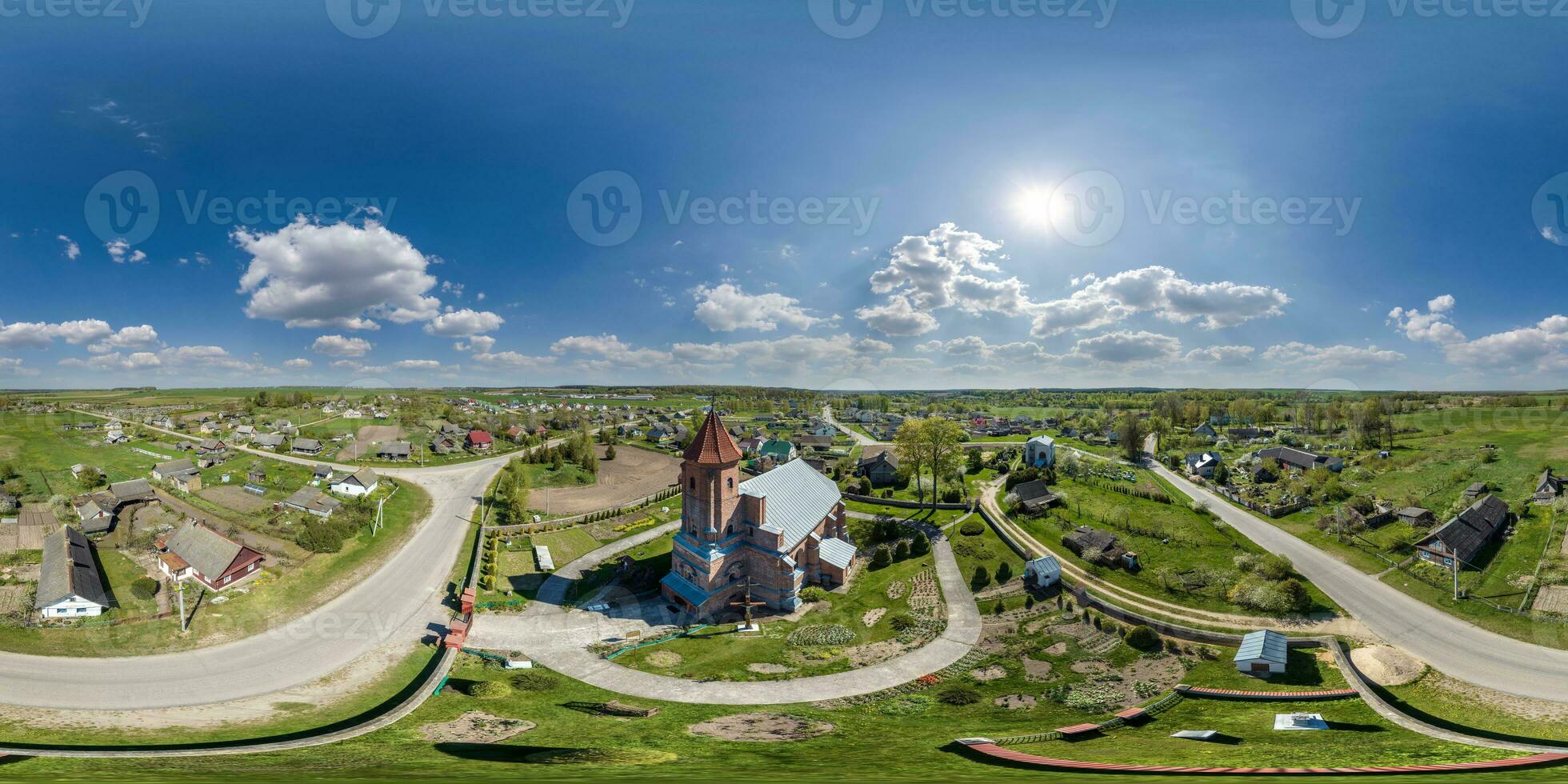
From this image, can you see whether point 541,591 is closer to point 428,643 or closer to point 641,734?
point 428,643

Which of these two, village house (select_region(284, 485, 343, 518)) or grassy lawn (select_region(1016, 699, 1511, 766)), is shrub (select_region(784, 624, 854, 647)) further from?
village house (select_region(284, 485, 343, 518))

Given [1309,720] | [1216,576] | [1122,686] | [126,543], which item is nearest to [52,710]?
[126,543]

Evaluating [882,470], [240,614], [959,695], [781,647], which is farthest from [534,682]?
[882,470]

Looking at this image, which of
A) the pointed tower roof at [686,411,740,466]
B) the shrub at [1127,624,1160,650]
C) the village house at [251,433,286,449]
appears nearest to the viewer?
the shrub at [1127,624,1160,650]

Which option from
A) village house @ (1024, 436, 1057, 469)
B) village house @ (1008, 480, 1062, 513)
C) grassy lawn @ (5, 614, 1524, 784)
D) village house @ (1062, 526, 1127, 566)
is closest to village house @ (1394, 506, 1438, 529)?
village house @ (1062, 526, 1127, 566)

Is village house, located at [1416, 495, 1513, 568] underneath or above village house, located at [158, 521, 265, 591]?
above

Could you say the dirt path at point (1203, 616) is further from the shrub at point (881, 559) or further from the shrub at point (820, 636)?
the shrub at point (820, 636)

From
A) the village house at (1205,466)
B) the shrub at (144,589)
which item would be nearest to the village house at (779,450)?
the village house at (1205,466)
